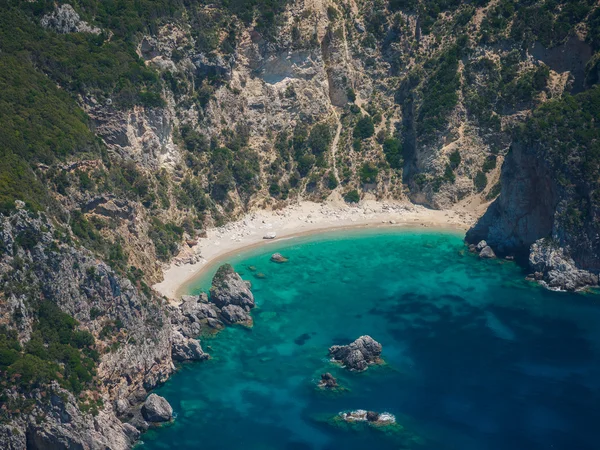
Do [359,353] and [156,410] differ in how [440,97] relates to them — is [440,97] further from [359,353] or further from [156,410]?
[156,410]

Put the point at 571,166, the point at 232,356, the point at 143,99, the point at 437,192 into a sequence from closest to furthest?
the point at 232,356
the point at 571,166
the point at 143,99
the point at 437,192

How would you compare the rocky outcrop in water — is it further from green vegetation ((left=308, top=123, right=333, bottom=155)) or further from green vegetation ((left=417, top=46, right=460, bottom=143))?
green vegetation ((left=417, top=46, right=460, bottom=143))

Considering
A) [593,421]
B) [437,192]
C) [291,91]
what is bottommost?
[593,421]

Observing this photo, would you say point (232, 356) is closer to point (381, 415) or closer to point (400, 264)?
point (381, 415)

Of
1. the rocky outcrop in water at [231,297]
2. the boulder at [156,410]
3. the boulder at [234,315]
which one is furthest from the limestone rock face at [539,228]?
the boulder at [156,410]

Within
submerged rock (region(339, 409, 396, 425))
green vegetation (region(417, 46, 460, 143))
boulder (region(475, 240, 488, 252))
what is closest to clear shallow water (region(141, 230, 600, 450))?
submerged rock (region(339, 409, 396, 425))

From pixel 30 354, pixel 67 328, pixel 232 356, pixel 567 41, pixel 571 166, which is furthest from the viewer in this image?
pixel 567 41

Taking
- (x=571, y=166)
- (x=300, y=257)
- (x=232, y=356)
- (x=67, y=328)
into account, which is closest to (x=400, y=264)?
(x=300, y=257)
